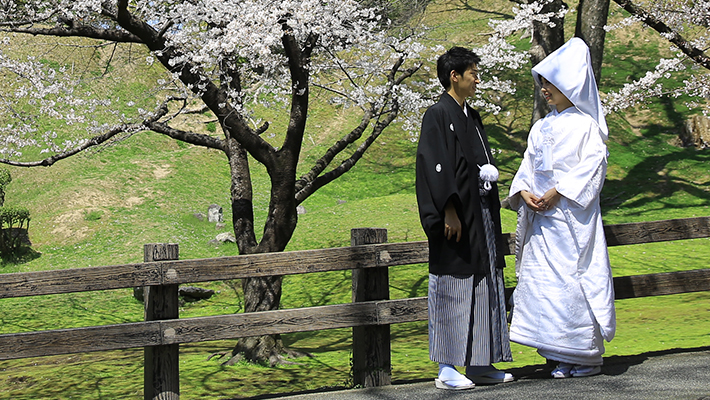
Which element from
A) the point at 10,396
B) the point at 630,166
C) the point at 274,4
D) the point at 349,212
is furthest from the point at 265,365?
the point at 630,166

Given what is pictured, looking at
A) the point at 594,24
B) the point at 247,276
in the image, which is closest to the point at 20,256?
the point at 247,276

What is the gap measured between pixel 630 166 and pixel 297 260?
18193mm

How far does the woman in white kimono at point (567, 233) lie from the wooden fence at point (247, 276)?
469 millimetres

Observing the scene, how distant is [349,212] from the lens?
15406mm

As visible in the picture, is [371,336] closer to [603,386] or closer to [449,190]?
[449,190]

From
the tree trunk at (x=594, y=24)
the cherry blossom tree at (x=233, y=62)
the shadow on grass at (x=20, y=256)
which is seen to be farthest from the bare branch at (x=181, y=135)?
the tree trunk at (x=594, y=24)

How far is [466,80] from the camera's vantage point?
13.6 ft

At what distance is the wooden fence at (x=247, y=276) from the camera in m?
3.99

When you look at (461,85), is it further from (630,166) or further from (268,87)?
(630,166)

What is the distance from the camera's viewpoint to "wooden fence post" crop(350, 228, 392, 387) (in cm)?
439

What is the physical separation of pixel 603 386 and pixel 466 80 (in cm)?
213

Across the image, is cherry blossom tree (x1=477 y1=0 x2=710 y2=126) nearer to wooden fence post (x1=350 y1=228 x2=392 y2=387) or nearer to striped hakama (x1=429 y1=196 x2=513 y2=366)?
wooden fence post (x1=350 y1=228 x2=392 y2=387)

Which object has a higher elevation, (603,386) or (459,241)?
(459,241)

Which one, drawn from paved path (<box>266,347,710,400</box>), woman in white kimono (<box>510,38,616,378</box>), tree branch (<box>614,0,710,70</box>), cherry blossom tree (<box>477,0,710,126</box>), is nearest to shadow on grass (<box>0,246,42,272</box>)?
cherry blossom tree (<box>477,0,710,126</box>)
